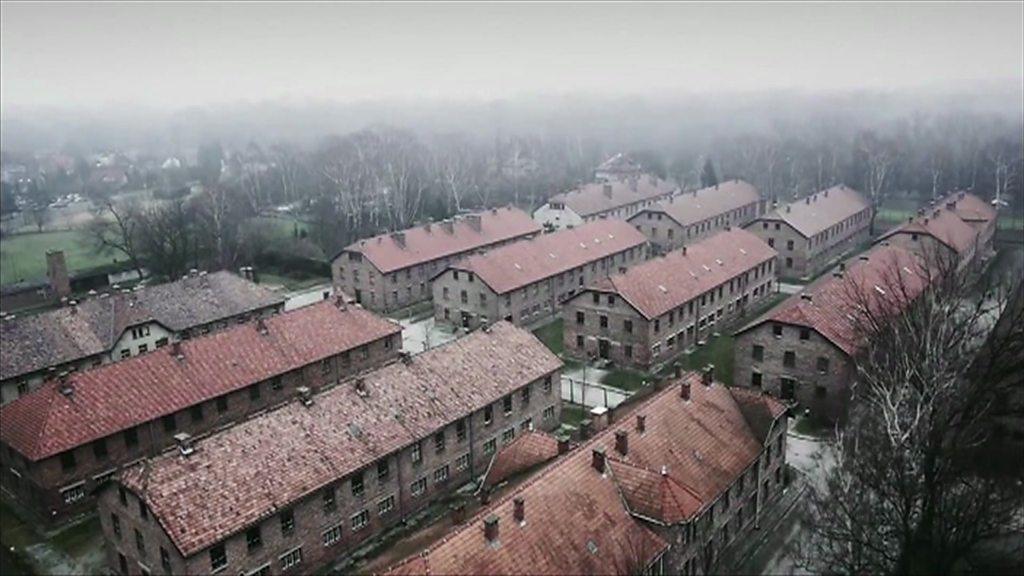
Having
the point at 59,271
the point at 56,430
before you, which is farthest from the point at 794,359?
the point at 59,271

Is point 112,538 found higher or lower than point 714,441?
lower

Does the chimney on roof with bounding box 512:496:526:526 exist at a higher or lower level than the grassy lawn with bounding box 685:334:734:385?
higher

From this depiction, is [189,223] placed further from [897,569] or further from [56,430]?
[897,569]

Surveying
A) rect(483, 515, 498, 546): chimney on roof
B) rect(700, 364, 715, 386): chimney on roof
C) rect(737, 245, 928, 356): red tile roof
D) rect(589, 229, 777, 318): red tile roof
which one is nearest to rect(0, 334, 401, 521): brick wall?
rect(589, 229, 777, 318): red tile roof

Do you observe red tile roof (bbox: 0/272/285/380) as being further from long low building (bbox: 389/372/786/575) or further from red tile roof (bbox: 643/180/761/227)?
red tile roof (bbox: 643/180/761/227)

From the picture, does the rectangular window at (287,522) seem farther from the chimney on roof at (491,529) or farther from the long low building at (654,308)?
the long low building at (654,308)

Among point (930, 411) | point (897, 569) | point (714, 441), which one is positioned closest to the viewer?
point (897, 569)
